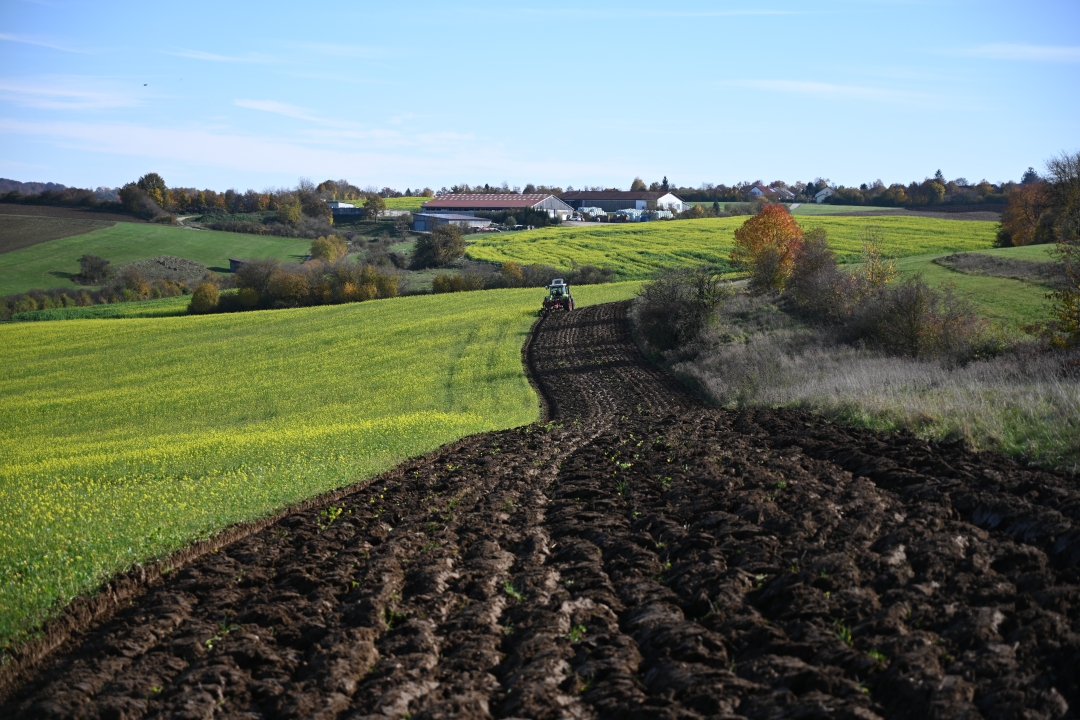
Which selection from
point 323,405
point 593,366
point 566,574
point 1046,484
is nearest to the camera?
point 566,574

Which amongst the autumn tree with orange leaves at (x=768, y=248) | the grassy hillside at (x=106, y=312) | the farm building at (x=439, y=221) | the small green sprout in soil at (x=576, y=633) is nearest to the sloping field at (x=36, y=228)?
the grassy hillside at (x=106, y=312)

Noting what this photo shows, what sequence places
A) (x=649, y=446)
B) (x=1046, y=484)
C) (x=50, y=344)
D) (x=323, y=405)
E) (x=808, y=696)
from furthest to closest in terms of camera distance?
(x=50, y=344) < (x=323, y=405) < (x=649, y=446) < (x=1046, y=484) < (x=808, y=696)

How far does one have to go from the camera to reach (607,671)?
23.2 ft

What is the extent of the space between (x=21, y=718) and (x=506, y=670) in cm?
408

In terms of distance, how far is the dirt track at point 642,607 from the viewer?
652 centimetres

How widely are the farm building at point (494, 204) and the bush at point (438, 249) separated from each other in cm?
3694

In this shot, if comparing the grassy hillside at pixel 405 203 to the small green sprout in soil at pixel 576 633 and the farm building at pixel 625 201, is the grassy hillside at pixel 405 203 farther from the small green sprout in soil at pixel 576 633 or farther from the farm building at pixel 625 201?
the small green sprout in soil at pixel 576 633

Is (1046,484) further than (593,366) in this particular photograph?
No

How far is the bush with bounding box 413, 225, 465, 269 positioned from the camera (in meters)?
75.5

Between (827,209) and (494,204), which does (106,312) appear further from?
(827,209)

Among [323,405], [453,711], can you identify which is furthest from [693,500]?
[323,405]

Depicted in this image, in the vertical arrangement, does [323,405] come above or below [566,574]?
below

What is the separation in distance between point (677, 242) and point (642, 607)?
239ft

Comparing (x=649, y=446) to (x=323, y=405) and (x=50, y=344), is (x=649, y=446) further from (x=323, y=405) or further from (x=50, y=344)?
(x=50, y=344)
